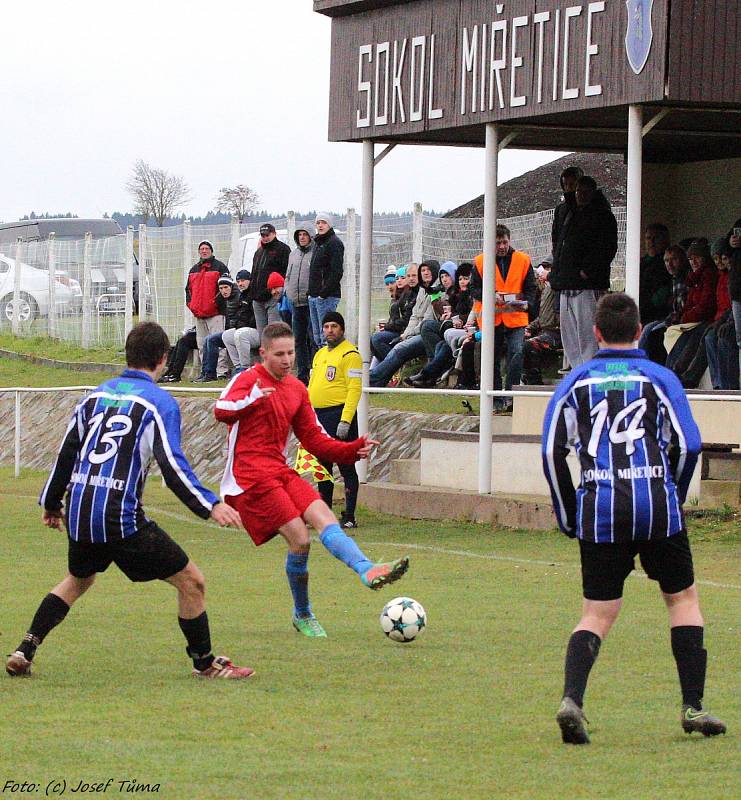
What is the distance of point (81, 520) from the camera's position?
7.77 meters

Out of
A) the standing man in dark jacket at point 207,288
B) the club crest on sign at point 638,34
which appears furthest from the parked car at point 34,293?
the club crest on sign at point 638,34

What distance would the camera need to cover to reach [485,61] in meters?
16.6

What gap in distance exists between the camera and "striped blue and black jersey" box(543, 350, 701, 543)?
21.5ft

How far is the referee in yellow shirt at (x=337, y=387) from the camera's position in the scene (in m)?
16.2

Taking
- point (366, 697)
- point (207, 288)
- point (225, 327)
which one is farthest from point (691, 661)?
point (207, 288)

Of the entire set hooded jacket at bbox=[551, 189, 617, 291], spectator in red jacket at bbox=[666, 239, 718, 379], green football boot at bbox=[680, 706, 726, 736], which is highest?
hooded jacket at bbox=[551, 189, 617, 291]

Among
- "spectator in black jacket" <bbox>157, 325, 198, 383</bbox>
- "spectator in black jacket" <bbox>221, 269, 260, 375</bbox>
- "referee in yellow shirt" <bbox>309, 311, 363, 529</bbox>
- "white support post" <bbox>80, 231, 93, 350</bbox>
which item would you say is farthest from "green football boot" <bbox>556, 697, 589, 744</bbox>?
"white support post" <bbox>80, 231, 93, 350</bbox>

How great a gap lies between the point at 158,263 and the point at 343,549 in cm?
2468

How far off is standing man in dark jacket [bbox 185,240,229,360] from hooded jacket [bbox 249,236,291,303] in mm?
2492

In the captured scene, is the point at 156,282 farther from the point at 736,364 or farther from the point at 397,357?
the point at 736,364

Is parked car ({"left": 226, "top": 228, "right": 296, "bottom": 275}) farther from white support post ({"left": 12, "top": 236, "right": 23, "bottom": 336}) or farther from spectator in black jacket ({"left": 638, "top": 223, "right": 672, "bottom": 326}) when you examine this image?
spectator in black jacket ({"left": 638, "top": 223, "right": 672, "bottom": 326})

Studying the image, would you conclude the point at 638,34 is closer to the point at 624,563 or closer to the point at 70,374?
the point at 624,563

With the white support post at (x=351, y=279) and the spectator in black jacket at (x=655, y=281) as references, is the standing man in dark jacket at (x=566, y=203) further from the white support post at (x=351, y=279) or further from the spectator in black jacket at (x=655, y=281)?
the white support post at (x=351, y=279)

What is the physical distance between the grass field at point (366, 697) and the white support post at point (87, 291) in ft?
76.2
